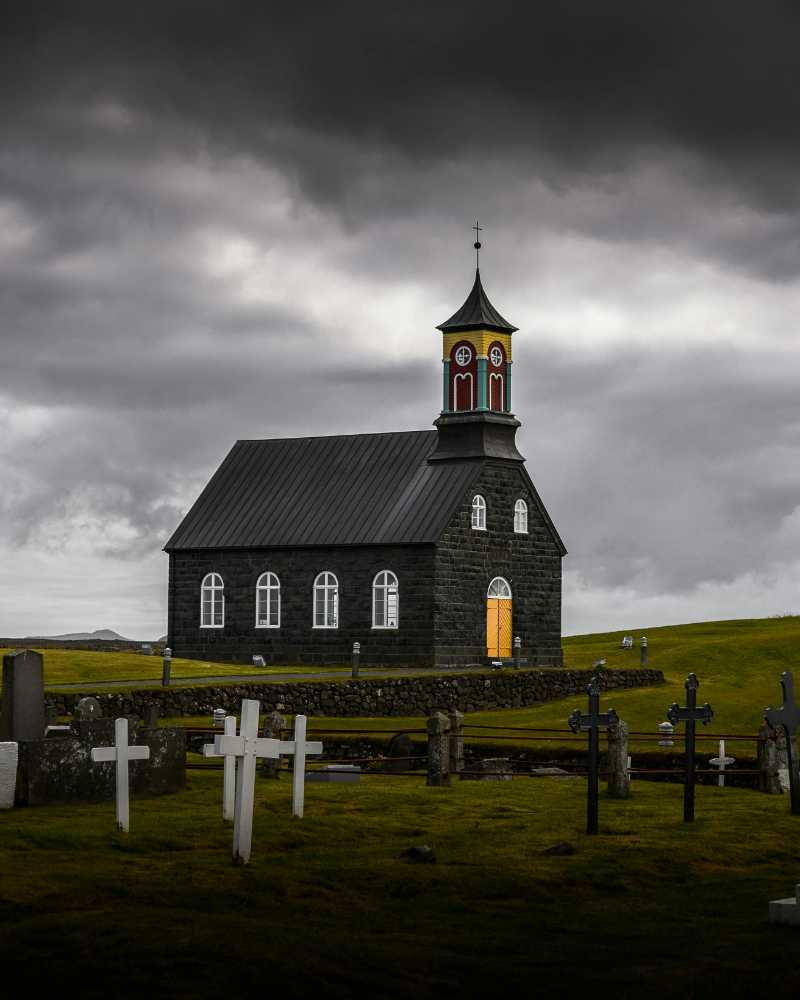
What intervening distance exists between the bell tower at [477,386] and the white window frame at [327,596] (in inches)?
240

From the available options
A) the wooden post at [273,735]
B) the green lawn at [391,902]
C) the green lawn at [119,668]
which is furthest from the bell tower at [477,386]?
the green lawn at [391,902]

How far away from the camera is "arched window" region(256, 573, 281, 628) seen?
60281mm

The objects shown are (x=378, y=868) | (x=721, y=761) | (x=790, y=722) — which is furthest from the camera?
(x=721, y=761)

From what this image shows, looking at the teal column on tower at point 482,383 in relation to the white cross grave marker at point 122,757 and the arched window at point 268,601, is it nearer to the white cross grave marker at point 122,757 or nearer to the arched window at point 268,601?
the arched window at point 268,601

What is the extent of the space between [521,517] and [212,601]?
492 inches

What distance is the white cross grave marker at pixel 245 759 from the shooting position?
1688 cm

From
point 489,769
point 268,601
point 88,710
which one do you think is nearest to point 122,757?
point 88,710

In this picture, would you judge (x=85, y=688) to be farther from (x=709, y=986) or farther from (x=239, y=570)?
(x=709, y=986)

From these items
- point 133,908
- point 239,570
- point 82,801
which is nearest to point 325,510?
point 239,570

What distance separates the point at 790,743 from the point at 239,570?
38467 mm

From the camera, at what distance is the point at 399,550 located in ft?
188

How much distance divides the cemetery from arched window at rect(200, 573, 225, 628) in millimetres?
31553

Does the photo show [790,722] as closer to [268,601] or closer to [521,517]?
[521,517]

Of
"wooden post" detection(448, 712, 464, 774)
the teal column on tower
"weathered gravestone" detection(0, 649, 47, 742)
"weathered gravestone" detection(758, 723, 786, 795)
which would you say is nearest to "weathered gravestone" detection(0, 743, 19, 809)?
"weathered gravestone" detection(0, 649, 47, 742)
